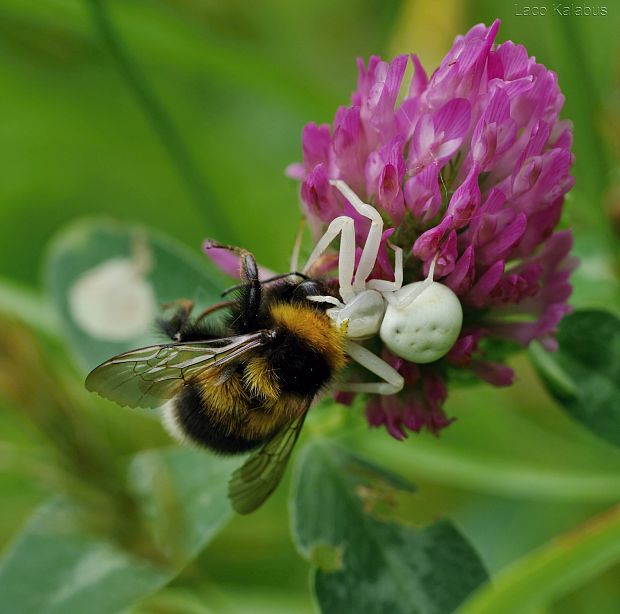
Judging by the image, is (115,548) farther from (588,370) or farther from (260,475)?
(588,370)

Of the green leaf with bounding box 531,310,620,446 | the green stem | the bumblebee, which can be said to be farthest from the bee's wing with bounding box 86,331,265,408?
the green stem

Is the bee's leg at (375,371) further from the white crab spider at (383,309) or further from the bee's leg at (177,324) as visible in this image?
the bee's leg at (177,324)

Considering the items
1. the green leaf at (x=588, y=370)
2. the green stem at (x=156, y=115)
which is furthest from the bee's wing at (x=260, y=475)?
the green stem at (x=156, y=115)

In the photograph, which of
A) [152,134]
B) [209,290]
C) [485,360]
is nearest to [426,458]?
[209,290]

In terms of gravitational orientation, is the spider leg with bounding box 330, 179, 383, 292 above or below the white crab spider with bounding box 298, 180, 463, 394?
→ above

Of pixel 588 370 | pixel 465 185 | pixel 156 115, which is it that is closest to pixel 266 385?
pixel 465 185

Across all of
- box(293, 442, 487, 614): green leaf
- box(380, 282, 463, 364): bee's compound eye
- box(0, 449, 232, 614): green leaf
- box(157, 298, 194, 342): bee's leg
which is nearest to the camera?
box(380, 282, 463, 364): bee's compound eye

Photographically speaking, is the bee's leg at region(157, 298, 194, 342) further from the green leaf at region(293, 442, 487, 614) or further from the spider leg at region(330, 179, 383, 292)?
the green leaf at region(293, 442, 487, 614)
